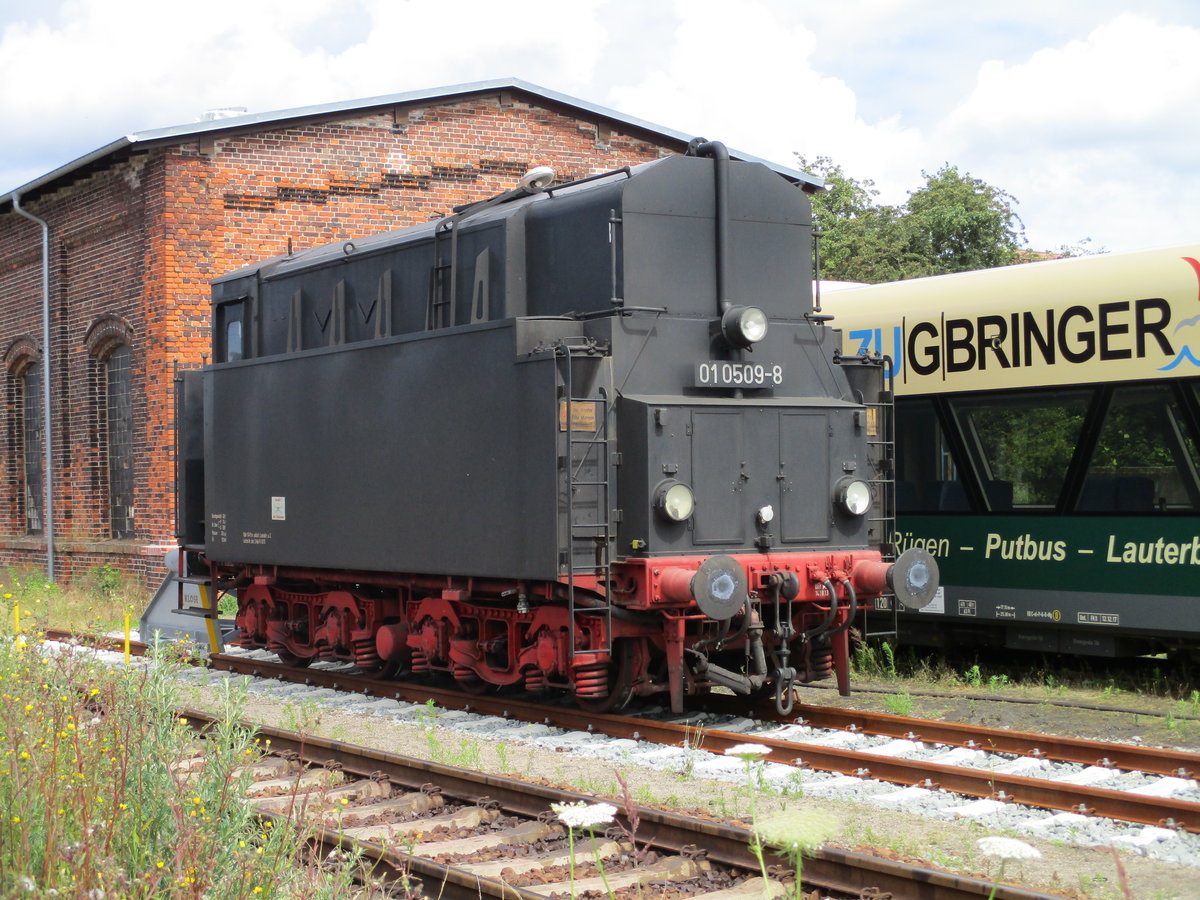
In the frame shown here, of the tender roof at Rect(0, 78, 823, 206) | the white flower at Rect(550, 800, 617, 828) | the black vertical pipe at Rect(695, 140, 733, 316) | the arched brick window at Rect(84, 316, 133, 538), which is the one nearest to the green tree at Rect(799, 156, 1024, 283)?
the tender roof at Rect(0, 78, 823, 206)

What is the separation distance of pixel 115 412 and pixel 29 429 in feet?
13.8

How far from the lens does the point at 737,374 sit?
32.0 ft

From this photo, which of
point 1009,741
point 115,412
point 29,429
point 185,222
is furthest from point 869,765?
point 29,429

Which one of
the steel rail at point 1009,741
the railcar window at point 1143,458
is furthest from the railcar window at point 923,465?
the steel rail at point 1009,741

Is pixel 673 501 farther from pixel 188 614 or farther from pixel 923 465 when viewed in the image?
pixel 188 614

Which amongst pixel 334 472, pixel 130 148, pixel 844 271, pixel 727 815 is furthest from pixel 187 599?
pixel 844 271

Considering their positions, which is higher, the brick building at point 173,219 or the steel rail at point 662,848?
the brick building at point 173,219

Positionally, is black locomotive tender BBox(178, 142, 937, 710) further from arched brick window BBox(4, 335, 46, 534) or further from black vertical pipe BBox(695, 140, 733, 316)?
arched brick window BBox(4, 335, 46, 534)

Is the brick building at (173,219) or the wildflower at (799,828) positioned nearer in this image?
the wildflower at (799,828)

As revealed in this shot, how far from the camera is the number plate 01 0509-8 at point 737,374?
31.6 feet

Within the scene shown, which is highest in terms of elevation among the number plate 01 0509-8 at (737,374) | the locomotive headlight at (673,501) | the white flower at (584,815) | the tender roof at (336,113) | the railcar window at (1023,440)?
the tender roof at (336,113)

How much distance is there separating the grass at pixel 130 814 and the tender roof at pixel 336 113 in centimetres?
1287

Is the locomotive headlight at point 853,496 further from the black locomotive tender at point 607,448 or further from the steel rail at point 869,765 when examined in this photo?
the steel rail at point 869,765

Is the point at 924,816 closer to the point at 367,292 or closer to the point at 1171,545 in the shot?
the point at 1171,545
